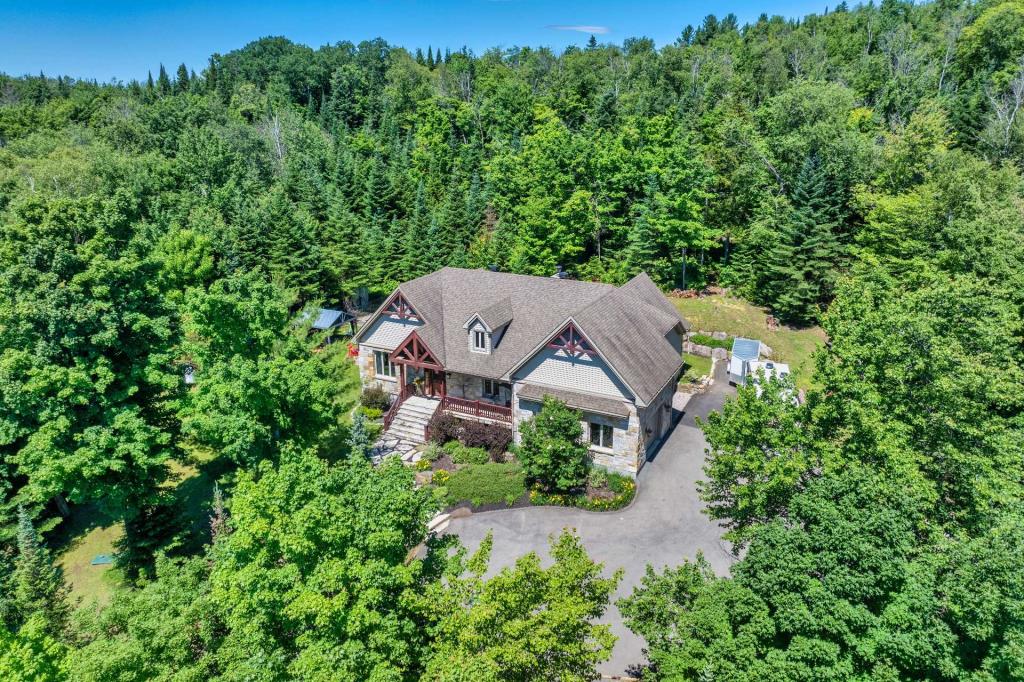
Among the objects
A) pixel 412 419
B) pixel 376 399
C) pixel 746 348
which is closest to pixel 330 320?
pixel 376 399

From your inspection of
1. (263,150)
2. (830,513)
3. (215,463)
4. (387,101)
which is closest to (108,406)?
(215,463)

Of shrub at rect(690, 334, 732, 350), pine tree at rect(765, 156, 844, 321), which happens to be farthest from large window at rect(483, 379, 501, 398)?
pine tree at rect(765, 156, 844, 321)

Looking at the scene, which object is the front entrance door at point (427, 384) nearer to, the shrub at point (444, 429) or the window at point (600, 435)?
the shrub at point (444, 429)

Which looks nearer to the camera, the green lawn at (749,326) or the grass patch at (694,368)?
the grass patch at (694,368)

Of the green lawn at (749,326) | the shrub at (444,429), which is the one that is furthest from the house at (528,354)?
the green lawn at (749,326)

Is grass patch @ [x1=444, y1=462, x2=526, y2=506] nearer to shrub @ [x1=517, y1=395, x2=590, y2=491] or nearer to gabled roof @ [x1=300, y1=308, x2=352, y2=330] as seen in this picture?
shrub @ [x1=517, y1=395, x2=590, y2=491]

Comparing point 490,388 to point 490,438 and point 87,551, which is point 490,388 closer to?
point 490,438
